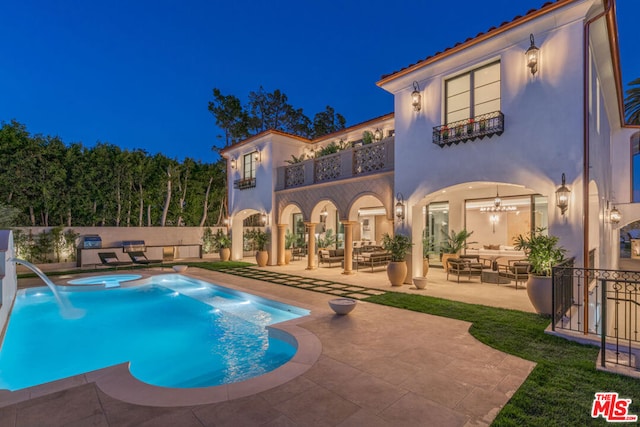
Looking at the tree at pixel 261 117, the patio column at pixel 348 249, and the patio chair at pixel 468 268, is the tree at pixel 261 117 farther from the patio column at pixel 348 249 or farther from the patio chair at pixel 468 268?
the patio chair at pixel 468 268

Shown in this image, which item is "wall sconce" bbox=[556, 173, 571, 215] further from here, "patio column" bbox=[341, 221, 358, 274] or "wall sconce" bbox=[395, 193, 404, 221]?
"patio column" bbox=[341, 221, 358, 274]

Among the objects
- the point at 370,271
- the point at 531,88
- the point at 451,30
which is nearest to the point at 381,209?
the point at 370,271

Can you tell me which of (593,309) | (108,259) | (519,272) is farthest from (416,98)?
(108,259)

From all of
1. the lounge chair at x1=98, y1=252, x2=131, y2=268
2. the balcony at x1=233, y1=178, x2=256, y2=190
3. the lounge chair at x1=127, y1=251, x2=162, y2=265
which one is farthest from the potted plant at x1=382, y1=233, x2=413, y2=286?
the lounge chair at x1=98, y1=252, x2=131, y2=268

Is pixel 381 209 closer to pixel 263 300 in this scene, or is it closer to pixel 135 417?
pixel 263 300

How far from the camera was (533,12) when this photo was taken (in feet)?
26.5

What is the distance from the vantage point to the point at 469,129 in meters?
9.59

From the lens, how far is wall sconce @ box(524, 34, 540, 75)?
8198mm

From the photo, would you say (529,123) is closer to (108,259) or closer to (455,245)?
(455,245)

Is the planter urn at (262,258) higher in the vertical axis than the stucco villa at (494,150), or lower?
lower

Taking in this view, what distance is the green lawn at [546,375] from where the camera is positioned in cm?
337

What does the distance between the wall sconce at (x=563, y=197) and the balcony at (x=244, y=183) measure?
564 inches

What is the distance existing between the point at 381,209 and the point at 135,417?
19499 mm

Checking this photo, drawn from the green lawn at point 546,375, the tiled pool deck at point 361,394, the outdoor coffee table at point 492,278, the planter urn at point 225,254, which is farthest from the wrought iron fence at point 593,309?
the planter urn at point 225,254
